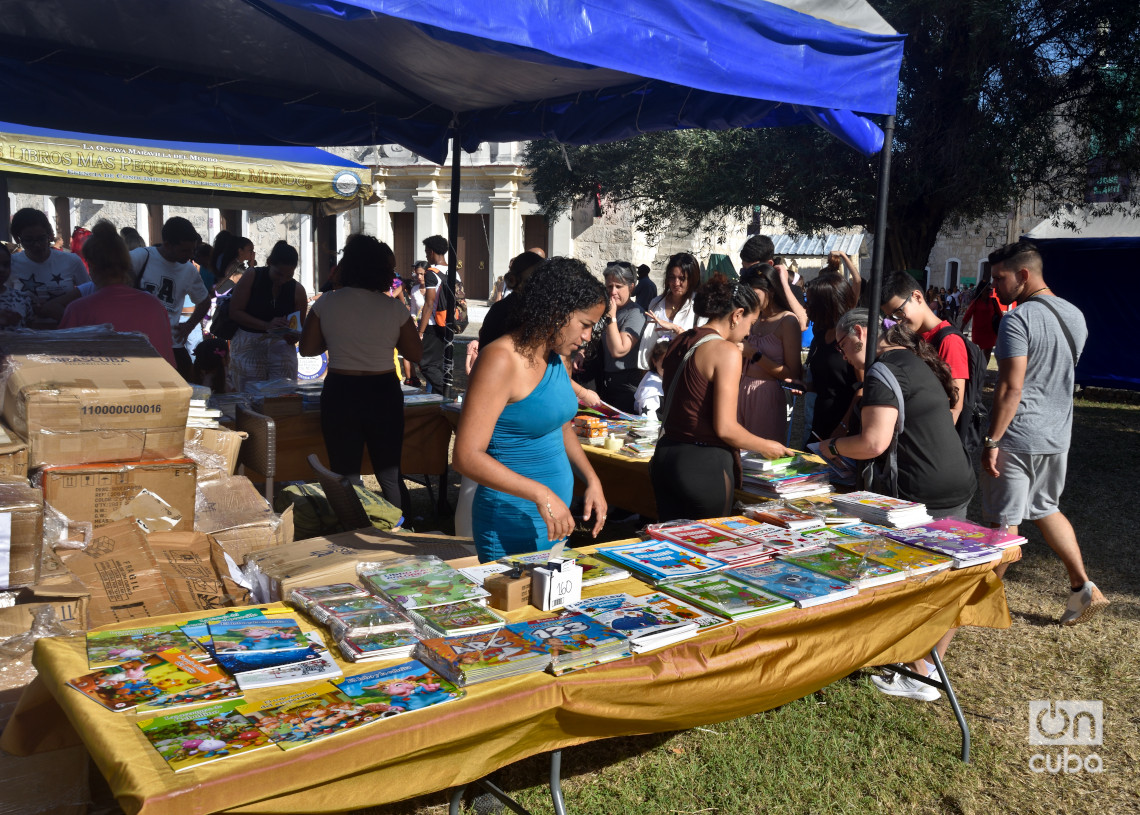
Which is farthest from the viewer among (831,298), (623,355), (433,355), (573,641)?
(433,355)

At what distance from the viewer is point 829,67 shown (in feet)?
12.0

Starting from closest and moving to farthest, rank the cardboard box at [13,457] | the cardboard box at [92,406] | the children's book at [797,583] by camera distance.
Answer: the children's book at [797,583] < the cardboard box at [13,457] < the cardboard box at [92,406]

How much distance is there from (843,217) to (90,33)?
8871mm

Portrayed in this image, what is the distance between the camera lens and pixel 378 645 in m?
1.93

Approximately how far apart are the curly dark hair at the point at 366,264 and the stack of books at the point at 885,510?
2.43 meters

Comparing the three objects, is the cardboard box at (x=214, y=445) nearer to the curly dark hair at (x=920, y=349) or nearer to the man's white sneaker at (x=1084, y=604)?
the curly dark hair at (x=920, y=349)

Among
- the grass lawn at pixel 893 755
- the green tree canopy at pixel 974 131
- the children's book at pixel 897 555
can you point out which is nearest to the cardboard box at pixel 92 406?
the grass lawn at pixel 893 755

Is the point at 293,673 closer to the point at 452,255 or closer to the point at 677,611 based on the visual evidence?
the point at 677,611

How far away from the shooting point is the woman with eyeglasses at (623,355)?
559 centimetres

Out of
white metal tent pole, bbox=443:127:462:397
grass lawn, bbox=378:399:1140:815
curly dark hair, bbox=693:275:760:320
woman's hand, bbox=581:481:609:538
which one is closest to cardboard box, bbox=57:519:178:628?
grass lawn, bbox=378:399:1140:815

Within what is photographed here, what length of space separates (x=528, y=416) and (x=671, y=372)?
1.00 metres

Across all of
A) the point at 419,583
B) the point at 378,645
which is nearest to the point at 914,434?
the point at 419,583

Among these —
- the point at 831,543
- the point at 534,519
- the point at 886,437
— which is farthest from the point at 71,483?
the point at 886,437

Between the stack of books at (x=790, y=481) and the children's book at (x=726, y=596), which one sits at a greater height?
the stack of books at (x=790, y=481)
